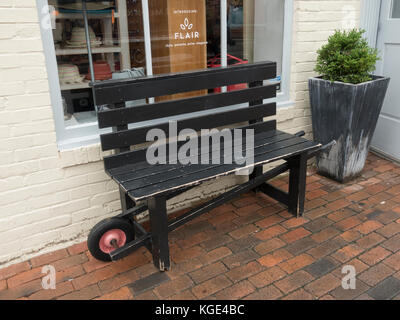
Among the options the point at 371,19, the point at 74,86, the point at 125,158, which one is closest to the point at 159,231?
the point at 125,158

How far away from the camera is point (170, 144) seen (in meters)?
2.90

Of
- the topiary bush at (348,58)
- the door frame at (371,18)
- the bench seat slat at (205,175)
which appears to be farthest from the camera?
the door frame at (371,18)

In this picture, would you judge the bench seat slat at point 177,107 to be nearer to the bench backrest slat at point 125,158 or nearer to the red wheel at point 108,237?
the bench backrest slat at point 125,158

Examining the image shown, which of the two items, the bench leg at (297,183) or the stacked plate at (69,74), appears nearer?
the stacked plate at (69,74)

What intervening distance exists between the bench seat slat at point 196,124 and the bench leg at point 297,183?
0.49 m

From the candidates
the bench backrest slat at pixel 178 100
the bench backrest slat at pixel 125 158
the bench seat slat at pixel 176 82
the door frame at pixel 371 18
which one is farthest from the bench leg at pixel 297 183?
the door frame at pixel 371 18

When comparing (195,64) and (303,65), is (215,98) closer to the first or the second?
(195,64)

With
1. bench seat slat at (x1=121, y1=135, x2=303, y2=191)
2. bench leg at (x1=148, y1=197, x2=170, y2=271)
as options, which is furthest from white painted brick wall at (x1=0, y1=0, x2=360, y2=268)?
bench leg at (x1=148, y1=197, x2=170, y2=271)

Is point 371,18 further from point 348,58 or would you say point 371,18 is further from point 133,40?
point 133,40

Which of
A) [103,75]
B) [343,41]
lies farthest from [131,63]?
[343,41]

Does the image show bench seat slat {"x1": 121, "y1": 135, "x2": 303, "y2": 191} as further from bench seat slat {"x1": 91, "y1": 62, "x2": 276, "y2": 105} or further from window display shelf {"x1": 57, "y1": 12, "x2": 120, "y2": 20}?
window display shelf {"x1": 57, "y1": 12, "x2": 120, "y2": 20}

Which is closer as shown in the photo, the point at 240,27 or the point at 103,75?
the point at 103,75

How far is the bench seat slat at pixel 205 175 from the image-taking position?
2.37 m

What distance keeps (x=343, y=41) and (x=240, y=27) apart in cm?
91
